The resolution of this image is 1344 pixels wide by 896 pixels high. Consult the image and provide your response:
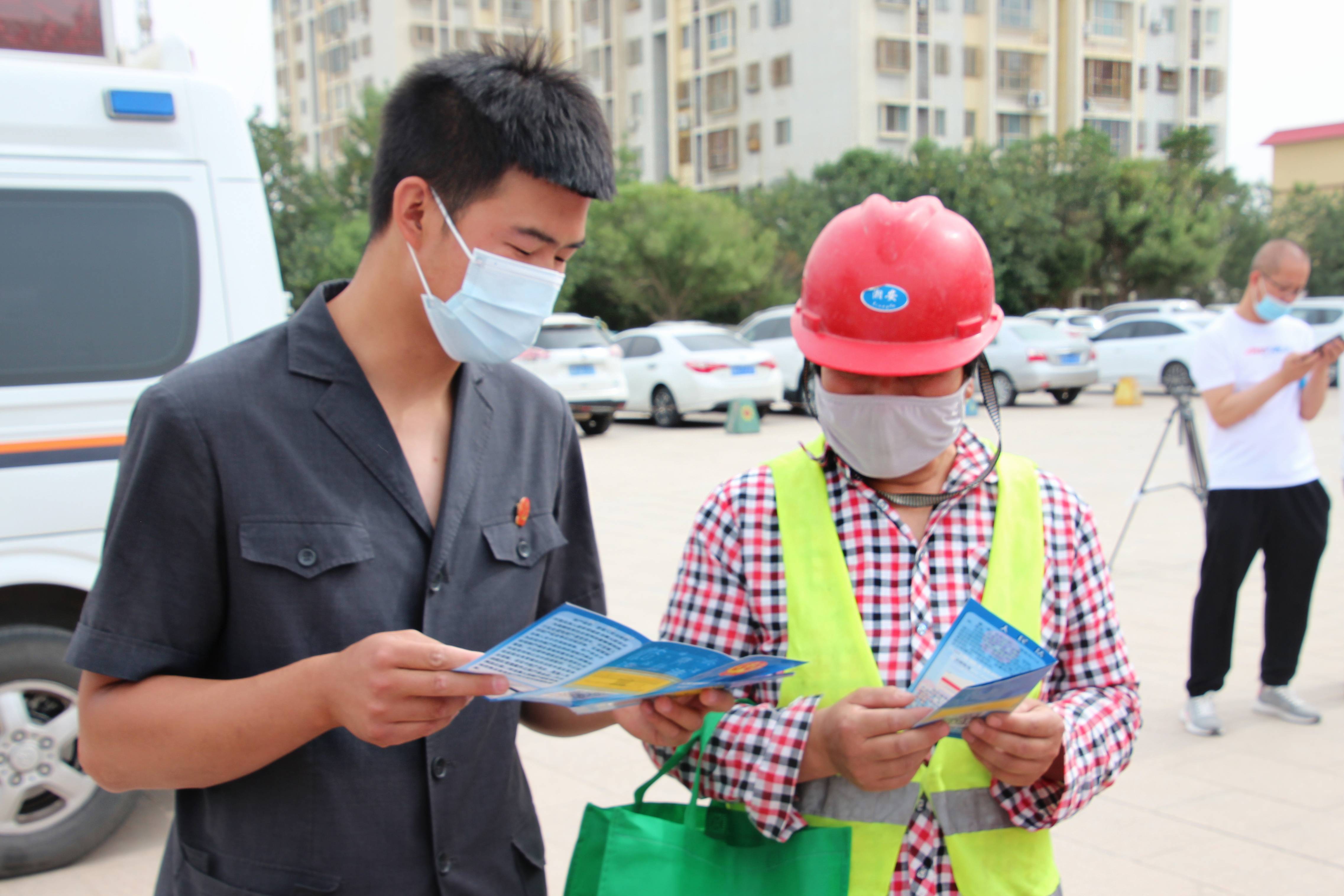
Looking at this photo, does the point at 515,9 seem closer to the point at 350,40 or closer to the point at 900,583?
the point at 350,40

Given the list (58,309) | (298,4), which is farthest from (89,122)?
(298,4)

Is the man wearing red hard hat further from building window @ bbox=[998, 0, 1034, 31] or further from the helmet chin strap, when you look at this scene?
building window @ bbox=[998, 0, 1034, 31]

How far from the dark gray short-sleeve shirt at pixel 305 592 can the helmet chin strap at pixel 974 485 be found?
0.62 meters

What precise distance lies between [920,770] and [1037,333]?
1932cm

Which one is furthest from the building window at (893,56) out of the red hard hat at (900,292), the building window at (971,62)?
the red hard hat at (900,292)

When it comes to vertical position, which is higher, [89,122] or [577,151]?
[89,122]

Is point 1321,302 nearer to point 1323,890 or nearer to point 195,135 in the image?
point 1323,890

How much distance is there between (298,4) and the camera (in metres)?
74.9

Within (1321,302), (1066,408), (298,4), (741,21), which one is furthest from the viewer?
(298,4)

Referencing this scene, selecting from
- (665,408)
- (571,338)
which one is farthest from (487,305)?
(665,408)

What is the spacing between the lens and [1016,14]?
167 feet

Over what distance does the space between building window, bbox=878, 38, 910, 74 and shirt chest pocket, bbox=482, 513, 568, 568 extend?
1954 inches

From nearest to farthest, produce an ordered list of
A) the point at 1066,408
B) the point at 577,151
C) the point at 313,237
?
the point at 577,151
the point at 1066,408
the point at 313,237

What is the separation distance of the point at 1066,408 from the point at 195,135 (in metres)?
18.2
